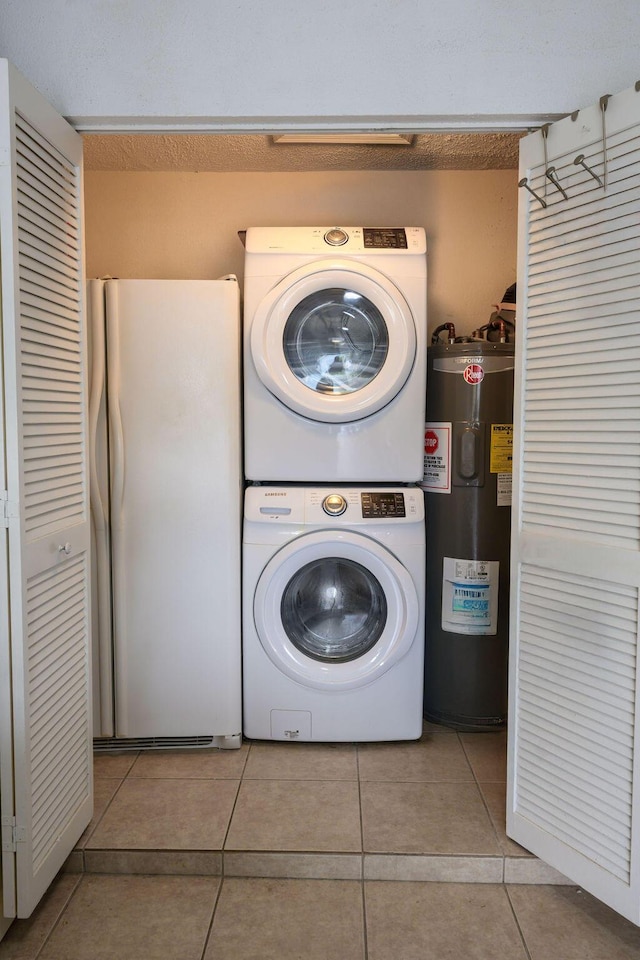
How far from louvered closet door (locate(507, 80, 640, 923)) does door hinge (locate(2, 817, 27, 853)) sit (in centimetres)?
127

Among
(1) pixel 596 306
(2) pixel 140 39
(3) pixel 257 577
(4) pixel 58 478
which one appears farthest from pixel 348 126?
(3) pixel 257 577

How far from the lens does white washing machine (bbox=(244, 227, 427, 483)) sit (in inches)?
101

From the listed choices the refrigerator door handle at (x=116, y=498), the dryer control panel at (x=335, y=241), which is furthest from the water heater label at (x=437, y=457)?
the refrigerator door handle at (x=116, y=498)

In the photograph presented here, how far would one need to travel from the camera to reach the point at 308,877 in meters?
2.03

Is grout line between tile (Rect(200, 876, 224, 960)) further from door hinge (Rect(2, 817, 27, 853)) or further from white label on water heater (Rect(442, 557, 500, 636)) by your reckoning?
white label on water heater (Rect(442, 557, 500, 636))

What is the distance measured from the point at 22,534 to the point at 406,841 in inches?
53.6

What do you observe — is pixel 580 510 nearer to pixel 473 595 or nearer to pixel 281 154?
pixel 473 595

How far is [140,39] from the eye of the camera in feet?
6.11

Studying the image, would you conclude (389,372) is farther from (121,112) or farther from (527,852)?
(527,852)

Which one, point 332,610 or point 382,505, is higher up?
point 382,505

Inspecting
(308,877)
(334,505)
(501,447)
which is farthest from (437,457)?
(308,877)

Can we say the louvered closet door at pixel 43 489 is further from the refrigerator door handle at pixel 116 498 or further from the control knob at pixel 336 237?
the control knob at pixel 336 237

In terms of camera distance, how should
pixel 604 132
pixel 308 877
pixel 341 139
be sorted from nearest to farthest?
pixel 604 132 < pixel 308 877 < pixel 341 139

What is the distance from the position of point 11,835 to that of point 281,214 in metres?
2.55
